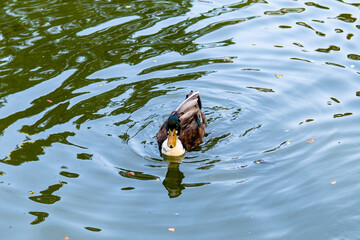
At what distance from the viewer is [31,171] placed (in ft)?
30.0

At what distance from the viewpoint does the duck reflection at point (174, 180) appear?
28.5ft

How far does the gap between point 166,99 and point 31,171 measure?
2.94 metres

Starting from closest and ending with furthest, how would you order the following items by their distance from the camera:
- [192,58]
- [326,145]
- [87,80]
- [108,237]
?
1. [108,237]
2. [326,145]
3. [87,80]
4. [192,58]

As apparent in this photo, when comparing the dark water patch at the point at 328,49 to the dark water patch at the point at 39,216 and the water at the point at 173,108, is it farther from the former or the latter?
the dark water patch at the point at 39,216

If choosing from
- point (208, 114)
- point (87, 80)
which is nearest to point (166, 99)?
point (208, 114)

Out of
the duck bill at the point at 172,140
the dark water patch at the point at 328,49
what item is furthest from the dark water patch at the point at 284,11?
the duck bill at the point at 172,140

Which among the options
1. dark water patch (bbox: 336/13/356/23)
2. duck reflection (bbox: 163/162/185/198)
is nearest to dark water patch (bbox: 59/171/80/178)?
duck reflection (bbox: 163/162/185/198)

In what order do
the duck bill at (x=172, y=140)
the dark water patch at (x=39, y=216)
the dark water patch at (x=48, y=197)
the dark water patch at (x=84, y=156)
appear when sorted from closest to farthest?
the dark water patch at (x=39, y=216), the dark water patch at (x=48, y=197), the dark water patch at (x=84, y=156), the duck bill at (x=172, y=140)

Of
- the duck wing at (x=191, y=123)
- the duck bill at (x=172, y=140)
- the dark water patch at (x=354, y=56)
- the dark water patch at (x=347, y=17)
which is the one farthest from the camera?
the dark water patch at (x=347, y=17)

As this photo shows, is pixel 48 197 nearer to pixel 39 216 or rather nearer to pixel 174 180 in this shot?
pixel 39 216

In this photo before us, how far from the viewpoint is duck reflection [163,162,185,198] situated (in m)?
8.68

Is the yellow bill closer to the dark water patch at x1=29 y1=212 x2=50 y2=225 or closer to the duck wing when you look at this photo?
the duck wing

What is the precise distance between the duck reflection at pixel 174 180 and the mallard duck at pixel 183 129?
0.23 meters

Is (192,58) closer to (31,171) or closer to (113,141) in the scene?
(113,141)
